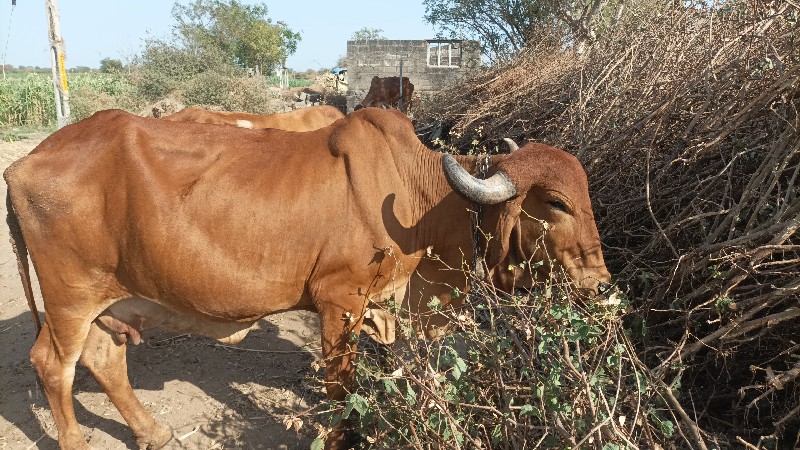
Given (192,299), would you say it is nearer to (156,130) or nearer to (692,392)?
(156,130)

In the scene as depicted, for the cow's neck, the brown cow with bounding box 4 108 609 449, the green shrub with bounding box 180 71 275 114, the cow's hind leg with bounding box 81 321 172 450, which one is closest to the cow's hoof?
the cow's hind leg with bounding box 81 321 172 450

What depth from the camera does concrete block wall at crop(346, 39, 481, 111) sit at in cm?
1964

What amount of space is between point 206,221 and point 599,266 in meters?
2.19

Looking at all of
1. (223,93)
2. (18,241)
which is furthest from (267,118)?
(223,93)

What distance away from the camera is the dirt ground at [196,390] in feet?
13.1

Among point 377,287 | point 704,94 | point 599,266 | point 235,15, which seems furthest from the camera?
point 235,15

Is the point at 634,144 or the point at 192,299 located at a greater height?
the point at 634,144

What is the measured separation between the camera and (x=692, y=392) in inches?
132

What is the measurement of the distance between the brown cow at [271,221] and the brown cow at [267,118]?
2968mm

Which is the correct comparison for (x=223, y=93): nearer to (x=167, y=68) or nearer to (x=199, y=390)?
(x=167, y=68)

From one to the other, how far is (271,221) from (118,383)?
1643 mm

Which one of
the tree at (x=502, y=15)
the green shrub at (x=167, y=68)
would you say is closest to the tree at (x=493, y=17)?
the tree at (x=502, y=15)

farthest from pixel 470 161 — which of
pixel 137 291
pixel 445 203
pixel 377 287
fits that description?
pixel 137 291

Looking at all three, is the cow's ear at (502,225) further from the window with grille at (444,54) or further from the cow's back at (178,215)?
the window with grille at (444,54)
